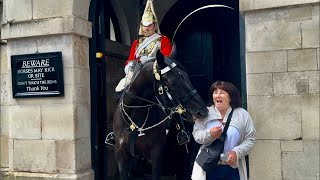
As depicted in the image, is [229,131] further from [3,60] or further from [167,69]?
[3,60]

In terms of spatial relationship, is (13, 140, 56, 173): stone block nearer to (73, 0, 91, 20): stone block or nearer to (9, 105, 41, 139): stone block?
(9, 105, 41, 139): stone block

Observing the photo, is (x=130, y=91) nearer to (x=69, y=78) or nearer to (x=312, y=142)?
(x=69, y=78)

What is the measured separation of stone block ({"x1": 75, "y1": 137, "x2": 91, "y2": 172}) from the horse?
829 mm

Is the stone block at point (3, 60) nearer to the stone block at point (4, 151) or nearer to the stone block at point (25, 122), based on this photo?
the stone block at point (25, 122)

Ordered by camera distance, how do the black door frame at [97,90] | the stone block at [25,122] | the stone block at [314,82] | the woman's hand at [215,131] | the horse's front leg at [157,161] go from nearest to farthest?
the woman's hand at [215,131], the stone block at [314,82], the horse's front leg at [157,161], the stone block at [25,122], the black door frame at [97,90]

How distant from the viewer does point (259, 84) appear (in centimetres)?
495

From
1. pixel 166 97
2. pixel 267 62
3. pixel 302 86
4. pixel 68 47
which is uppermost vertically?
pixel 68 47

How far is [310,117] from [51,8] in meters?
3.81

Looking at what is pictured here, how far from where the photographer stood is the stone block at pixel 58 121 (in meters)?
5.94

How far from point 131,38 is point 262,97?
4.08m

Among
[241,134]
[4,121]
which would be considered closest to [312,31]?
[241,134]

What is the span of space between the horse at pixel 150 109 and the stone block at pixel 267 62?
2.67 ft

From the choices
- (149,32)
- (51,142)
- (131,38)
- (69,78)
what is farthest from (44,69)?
(131,38)

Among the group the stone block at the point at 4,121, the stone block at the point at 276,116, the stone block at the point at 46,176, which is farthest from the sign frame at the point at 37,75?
the stone block at the point at 276,116
